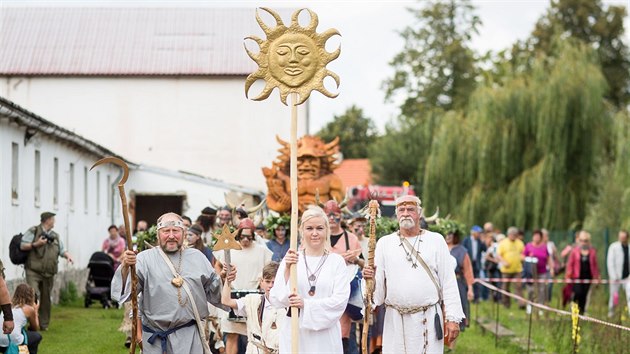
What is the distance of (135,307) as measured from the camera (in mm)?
10594

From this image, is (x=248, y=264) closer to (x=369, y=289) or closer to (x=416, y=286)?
(x=416, y=286)

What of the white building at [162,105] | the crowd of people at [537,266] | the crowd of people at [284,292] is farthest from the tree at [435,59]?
the crowd of people at [284,292]

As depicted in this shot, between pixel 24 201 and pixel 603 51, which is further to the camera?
pixel 603 51

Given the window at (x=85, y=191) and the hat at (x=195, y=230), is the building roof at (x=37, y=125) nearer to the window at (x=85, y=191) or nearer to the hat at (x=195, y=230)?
the window at (x=85, y=191)

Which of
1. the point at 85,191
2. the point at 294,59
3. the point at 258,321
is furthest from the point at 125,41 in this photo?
the point at 294,59

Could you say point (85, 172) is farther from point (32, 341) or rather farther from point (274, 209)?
point (32, 341)

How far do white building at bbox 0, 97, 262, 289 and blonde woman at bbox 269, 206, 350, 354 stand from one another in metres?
11.9

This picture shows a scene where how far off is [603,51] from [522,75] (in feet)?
69.9

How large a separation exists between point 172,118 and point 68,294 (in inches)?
867

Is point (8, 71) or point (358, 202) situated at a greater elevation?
point (8, 71)

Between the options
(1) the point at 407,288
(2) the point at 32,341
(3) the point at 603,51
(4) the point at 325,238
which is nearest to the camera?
(4) the point at 325,238

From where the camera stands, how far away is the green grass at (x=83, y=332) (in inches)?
733

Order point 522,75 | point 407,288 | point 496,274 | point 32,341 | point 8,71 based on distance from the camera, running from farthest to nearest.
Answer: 1. point 8,71
2. point 522,75
3. point 496,274
4. point 32,341
5. point 407,288

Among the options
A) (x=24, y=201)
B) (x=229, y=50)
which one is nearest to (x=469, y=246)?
(x=24, y=201)
